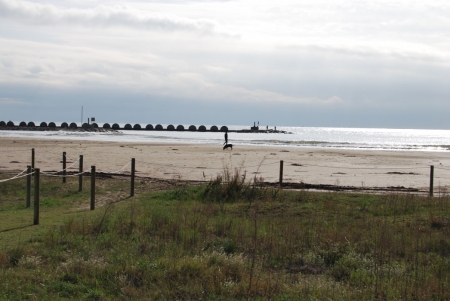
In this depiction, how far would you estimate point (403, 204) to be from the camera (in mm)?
13750

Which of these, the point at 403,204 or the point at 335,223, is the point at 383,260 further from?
the point at 403,204

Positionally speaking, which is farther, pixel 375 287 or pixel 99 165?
pixel 99 165

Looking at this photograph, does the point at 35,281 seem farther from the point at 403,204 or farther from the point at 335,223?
the point at 403,204

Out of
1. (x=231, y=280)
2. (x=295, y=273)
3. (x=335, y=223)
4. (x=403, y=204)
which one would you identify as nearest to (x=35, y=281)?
(x=231, y=280)

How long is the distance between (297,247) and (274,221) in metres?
2.52

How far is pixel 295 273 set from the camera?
778 cm

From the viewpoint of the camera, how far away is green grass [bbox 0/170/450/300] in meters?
6.73

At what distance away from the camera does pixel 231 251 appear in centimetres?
878

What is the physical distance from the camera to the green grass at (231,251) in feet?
22.1

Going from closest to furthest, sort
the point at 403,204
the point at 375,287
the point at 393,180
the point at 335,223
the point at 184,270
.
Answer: the point at 375,287
the point at 184,270
the point at 335,223
the point at 403,204
the point at 393,180

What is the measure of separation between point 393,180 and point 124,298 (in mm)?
18927

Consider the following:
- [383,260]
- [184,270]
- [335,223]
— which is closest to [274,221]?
[335,223]

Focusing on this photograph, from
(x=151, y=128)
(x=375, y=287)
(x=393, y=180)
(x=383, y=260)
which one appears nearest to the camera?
(x=375, y=287)

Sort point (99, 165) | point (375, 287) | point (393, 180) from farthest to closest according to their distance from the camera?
1. point (99, 165)
2. point (393, 180)
3. point (375, 287)
